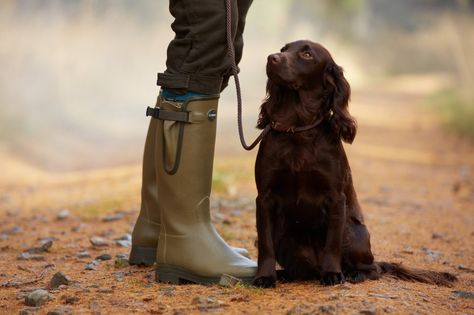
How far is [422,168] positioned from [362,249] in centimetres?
651

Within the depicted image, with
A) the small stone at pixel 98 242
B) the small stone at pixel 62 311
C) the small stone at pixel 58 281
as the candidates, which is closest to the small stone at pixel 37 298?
the small stone at pixel 62 311

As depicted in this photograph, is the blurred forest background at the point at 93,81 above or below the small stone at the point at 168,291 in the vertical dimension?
above

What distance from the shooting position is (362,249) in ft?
12.5

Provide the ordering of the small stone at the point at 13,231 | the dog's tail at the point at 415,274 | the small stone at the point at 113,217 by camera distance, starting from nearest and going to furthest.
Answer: the dog's tail at the point at 415,274 < the small stone at the point at 13,231 < the small stone at the point at 113,217

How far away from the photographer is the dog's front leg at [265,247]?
3.64m

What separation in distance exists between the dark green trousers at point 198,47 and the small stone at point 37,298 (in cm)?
108

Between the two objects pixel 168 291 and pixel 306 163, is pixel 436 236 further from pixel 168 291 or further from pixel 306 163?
pixel 168 291

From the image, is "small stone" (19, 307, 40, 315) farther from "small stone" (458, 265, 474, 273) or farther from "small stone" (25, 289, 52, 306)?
"small stone" (458, 265, 474, 273)

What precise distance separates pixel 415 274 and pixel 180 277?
1199mm

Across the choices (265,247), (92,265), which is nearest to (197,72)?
(265,247)

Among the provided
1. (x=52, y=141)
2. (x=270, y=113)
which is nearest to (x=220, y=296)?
(x=270, y=113)

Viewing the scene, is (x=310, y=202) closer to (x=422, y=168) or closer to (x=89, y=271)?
(x=89, y=271)

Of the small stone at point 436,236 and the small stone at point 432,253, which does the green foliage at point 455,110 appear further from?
the small stone at point 432,253

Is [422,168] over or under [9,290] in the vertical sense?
over
